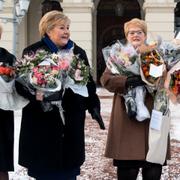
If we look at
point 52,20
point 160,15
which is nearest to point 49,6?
point 160,15

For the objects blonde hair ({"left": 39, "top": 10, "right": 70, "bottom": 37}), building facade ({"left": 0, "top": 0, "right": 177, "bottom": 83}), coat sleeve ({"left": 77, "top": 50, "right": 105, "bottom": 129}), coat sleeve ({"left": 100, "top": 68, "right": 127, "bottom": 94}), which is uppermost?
blonde hair ({"left": 39, "top": 10, "right": 70, "bottom": 37})

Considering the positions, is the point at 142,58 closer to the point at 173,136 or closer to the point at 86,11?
the point at 173,136

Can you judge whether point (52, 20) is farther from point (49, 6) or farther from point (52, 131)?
point (49, 6)

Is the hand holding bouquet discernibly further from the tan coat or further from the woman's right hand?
the woman's right hand

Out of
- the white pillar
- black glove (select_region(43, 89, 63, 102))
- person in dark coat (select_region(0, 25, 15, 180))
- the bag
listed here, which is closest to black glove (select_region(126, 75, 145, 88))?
the bag

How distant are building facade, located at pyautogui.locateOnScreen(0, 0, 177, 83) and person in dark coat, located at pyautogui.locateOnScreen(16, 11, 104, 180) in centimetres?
1989

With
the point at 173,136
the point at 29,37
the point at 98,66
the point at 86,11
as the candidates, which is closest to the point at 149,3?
the point at 86,11

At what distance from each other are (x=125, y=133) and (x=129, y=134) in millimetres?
40

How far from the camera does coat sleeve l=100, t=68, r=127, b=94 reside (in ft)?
15.6

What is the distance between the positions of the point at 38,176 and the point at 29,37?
Result: 25.5 metres

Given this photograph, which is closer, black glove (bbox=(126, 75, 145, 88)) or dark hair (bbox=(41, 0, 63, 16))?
black glove (bbox=(126, 75, 145, 88))

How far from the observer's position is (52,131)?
4512 millimetres

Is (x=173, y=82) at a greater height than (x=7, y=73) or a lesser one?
lesser

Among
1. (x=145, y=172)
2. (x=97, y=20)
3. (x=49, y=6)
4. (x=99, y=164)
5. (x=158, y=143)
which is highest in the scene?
(x=158, y=143)
